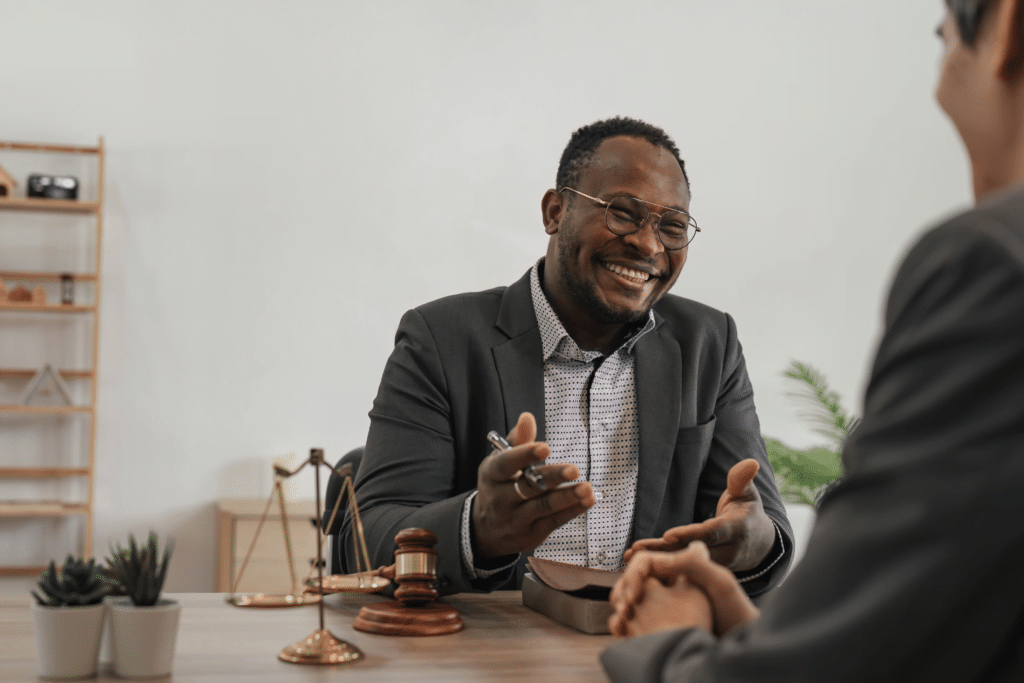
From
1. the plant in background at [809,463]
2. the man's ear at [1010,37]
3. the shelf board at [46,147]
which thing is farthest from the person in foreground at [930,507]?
the shelf board at [46,147]

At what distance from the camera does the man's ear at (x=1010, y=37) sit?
60 cm

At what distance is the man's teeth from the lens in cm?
196

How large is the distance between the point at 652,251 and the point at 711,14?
355 cm

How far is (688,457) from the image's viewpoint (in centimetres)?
189

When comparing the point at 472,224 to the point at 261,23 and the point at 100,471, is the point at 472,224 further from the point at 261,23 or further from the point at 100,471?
the point at 100,471

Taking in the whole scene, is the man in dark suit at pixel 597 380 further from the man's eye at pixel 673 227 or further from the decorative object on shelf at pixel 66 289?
the decorative object on shelf at pixel 66 289

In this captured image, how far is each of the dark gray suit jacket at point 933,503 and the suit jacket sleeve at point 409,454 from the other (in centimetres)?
96

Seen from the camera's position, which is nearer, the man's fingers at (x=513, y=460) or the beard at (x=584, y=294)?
the man's fingers at (x=513, y=460)

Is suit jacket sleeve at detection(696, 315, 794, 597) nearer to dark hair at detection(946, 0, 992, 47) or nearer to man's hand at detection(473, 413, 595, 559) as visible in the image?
man's hand at detection(473, 413, 595, 559)

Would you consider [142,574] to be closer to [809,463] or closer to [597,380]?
[597,380]

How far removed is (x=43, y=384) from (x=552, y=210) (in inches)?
117

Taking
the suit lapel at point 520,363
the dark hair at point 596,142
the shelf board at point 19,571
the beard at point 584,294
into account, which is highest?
the dark hair at point 596,142

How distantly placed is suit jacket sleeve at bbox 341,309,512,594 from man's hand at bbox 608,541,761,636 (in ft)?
2.28

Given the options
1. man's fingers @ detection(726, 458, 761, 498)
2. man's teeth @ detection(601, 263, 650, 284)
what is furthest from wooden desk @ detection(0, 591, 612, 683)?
man's teeth @ detection(601, 263, 650, 284)
